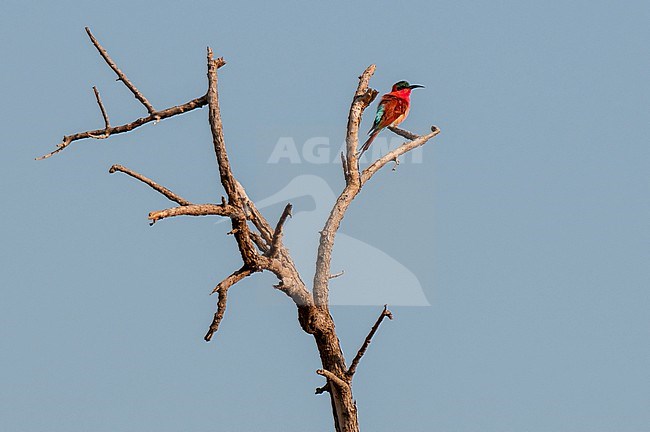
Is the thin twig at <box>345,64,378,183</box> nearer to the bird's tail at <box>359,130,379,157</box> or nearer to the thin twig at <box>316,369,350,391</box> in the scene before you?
the bird's tail at <box>359,130,379,157</box>

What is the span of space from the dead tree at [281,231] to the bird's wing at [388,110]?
0.60 ft

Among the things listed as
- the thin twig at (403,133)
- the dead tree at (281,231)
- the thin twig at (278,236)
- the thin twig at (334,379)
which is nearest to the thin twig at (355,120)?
the dead tree at (281,231)

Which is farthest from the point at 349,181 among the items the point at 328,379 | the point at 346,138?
the point at 328,379

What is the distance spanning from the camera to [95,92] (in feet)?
19.8

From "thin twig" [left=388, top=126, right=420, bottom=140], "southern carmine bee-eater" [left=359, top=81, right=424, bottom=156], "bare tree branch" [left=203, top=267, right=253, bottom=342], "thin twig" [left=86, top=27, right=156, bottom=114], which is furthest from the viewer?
"thin twig" [left=388, top=126, right=420, bottom=140]

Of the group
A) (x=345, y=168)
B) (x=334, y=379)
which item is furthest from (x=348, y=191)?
(x=334, y=379)

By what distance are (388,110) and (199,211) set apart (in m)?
2.02

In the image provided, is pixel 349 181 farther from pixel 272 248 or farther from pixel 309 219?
pixel 272 248

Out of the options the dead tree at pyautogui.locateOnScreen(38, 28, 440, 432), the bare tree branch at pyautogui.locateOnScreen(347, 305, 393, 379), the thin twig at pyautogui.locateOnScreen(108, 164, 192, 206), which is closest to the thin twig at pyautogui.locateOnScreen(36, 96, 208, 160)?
the dead tree at pyautogui.locateOnScreen(38, 28, 440, 432)

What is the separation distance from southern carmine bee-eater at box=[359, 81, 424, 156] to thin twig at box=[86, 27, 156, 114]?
1523 millimetres

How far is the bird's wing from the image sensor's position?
6.91 metres

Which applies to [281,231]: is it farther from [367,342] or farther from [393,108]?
[393,108]

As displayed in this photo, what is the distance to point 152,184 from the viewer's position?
18.5 ft

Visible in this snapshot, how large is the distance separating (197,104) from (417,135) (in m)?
1.82
